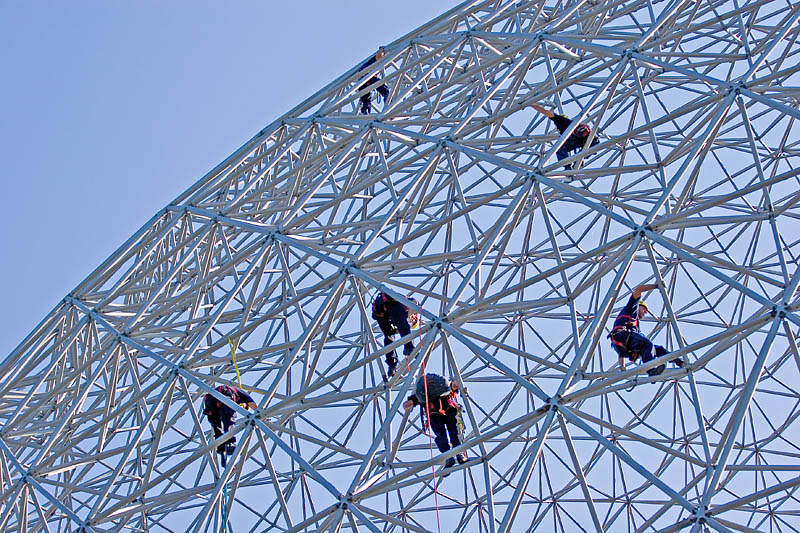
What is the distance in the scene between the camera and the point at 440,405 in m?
21.9

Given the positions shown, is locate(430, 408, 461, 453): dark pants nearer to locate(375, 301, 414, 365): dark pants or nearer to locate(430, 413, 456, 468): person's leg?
locate(430, 413, 456, 468): person's leg

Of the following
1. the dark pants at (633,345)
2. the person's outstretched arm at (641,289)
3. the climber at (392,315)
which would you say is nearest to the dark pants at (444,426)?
the climber at (392,315)

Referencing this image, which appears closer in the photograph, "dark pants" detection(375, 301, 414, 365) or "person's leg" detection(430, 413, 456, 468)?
"person's leg" detection(430, 413, 456, 468)

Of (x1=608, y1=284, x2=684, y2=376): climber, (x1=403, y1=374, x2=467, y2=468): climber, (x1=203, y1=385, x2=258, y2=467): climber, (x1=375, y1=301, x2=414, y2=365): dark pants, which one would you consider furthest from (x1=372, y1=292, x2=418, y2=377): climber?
(x1=608, y1=284, x2=684, y2=376): climber

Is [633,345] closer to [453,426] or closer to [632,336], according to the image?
[632,336]

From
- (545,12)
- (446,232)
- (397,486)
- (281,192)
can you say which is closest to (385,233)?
(446,232)

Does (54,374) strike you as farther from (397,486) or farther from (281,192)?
(397,486)

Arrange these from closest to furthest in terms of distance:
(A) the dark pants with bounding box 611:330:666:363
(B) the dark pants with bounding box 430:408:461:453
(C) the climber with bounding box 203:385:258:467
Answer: (B) the dark pants with bounding box 430:408:461:453, (A) the dark pants with bounding box 611:330:666:363, (C) the climber with bounding box 203:385:258:467

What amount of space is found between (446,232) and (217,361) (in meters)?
10.5

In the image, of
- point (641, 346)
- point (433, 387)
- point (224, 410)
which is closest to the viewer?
point (433, 387)

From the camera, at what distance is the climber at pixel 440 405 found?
21609 millimetres

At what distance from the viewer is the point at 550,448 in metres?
32.2

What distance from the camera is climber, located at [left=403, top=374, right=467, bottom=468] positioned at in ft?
70.9

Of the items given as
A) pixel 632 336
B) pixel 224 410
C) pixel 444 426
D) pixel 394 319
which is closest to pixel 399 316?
pixel 394 319
